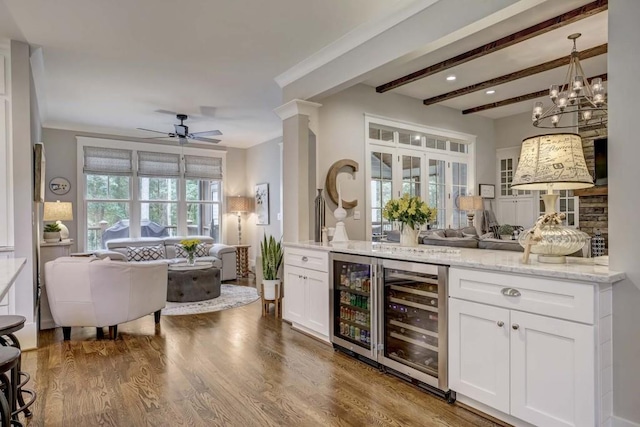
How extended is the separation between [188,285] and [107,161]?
3.38 meters

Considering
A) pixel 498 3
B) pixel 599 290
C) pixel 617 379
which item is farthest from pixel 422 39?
pixel 617 379

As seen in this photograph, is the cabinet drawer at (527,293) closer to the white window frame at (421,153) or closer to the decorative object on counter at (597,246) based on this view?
the white window frame at (421,153)

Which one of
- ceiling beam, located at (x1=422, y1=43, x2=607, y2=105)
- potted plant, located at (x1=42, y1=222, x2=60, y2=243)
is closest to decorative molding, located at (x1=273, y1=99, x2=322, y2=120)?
ceiling beam, located at (x1=422, y1=43, x2=607, y2=105)

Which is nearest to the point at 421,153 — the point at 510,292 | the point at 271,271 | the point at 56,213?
the point at 271,271

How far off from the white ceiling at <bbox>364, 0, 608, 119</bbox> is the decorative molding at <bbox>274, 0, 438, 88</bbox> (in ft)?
1.08

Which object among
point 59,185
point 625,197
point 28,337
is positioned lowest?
point 28,337

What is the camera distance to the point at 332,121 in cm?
473

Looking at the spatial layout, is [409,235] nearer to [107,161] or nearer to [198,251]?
[198,251]

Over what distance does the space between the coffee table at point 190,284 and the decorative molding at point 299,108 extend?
2.55 meters

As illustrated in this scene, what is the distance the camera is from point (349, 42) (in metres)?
3.49

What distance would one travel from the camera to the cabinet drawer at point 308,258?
3.55 m

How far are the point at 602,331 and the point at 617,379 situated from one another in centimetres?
29

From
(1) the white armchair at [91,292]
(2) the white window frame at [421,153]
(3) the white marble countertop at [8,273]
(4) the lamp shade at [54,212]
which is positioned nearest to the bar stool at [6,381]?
(3) the white marble countertop at [8,273]

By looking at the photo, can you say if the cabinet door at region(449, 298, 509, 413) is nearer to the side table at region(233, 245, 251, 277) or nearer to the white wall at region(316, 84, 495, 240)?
the white wall at region(316, 84, 495, 240)
